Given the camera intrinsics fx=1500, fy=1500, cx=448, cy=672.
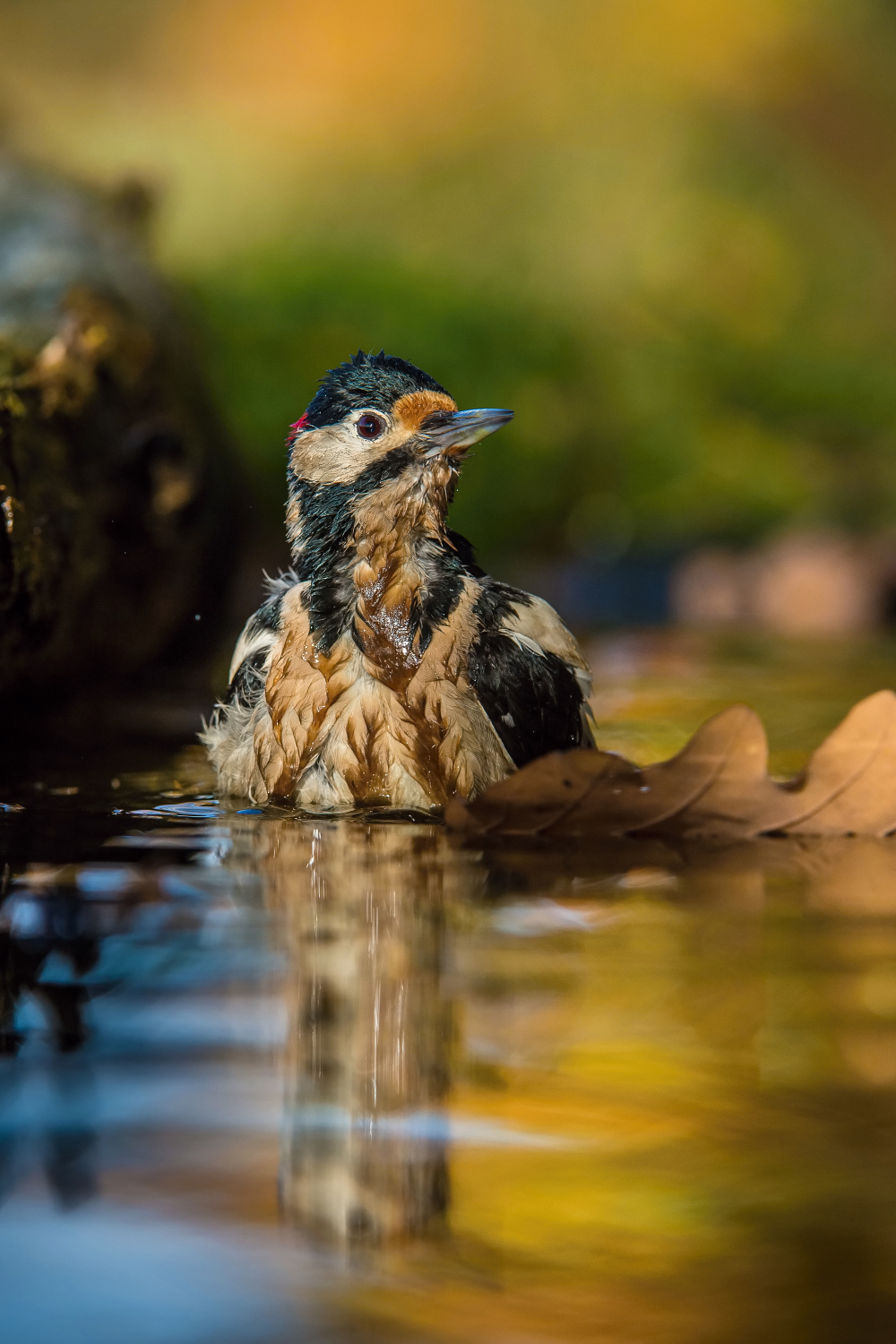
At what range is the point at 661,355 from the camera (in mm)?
15250

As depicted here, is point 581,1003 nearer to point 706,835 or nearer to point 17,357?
point 706,835

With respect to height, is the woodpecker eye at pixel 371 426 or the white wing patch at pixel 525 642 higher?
the woodpecker eye at pixel 371 426

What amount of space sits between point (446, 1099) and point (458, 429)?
2.07 m

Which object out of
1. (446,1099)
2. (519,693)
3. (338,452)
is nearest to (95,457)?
(338,452)

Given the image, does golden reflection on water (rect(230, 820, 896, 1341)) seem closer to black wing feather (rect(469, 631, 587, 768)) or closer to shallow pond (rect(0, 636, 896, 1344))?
shallow pond (rect(0, 636, 896, 1344))

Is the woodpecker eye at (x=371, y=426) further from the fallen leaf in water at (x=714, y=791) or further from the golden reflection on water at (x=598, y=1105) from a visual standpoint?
the golden reflection on water at (x=598, y=1105)

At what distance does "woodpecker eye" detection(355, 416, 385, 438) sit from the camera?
3.38 m

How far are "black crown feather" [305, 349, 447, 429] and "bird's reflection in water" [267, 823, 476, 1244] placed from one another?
114 centimetres

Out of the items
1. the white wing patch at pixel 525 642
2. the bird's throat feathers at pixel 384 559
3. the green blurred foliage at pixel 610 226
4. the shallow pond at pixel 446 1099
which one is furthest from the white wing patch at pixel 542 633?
the green blurred foliage at pixel 610 226

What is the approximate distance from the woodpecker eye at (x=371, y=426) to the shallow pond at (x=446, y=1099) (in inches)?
43.3

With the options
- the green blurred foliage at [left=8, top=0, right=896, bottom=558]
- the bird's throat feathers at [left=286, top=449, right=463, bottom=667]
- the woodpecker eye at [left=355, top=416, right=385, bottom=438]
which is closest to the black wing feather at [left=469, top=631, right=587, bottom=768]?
the bird's throat feathers at [left=286, top=449, right=463, bottom=667]

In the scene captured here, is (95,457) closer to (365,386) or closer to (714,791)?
(365,386)

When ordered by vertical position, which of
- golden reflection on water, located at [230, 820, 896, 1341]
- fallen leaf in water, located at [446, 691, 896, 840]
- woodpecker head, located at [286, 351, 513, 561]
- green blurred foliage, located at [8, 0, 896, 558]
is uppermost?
green blurred foliage, located at [8, 0, 896, 558]

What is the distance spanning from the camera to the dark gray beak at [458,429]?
327 cm
